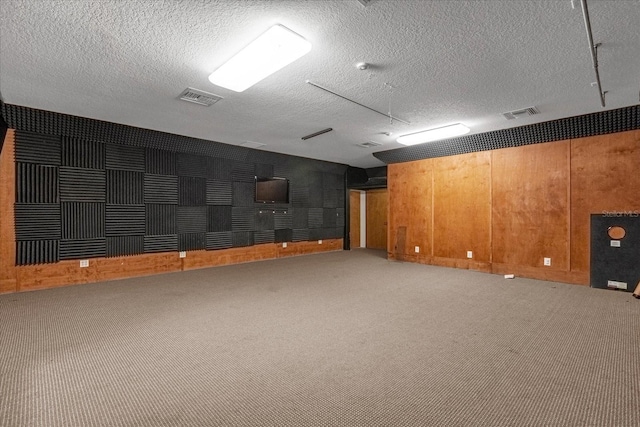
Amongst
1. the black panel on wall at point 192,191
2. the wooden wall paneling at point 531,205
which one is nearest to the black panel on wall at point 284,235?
the black panel on wall at point 192,191

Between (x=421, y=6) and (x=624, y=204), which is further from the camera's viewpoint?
(x=624, y=204)

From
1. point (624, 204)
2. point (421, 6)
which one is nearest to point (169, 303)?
point (421, 6)

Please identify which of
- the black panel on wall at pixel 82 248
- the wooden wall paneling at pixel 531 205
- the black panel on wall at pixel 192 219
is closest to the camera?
the black panel on wall at pixel 82 248

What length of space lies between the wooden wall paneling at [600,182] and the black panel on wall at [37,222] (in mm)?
7466

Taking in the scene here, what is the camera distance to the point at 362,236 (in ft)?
29.1

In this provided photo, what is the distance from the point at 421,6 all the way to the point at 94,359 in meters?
3.22

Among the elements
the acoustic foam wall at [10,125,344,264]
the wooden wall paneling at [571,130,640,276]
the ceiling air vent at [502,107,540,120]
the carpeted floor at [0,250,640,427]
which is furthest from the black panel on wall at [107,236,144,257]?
the wooden wall paneling at [571,130,640,276]

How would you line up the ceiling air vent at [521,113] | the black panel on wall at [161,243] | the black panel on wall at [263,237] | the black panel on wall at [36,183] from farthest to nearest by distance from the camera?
the black panel on wall at [263,237] < the black panel on wall at [161,243] < the black panel on wall at [36,183] < the ceiling air vent at [521,113]

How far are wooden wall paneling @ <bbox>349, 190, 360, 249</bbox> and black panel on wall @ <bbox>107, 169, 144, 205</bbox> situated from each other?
5251 millimetres

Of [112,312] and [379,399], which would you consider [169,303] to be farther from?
[379,399]

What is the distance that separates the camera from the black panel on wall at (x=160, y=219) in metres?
4.94

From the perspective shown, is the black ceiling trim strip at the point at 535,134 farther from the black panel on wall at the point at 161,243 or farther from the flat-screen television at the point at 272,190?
the black panel on wall at the point at 161,243

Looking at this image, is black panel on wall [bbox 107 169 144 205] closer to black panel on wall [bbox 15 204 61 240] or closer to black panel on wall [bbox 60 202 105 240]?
black panel on wall [bbox 60 202 105 240]

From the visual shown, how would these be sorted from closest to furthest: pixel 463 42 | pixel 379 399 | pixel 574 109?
pixel 379 399 → pixel 463 42 → pixel 574 109
